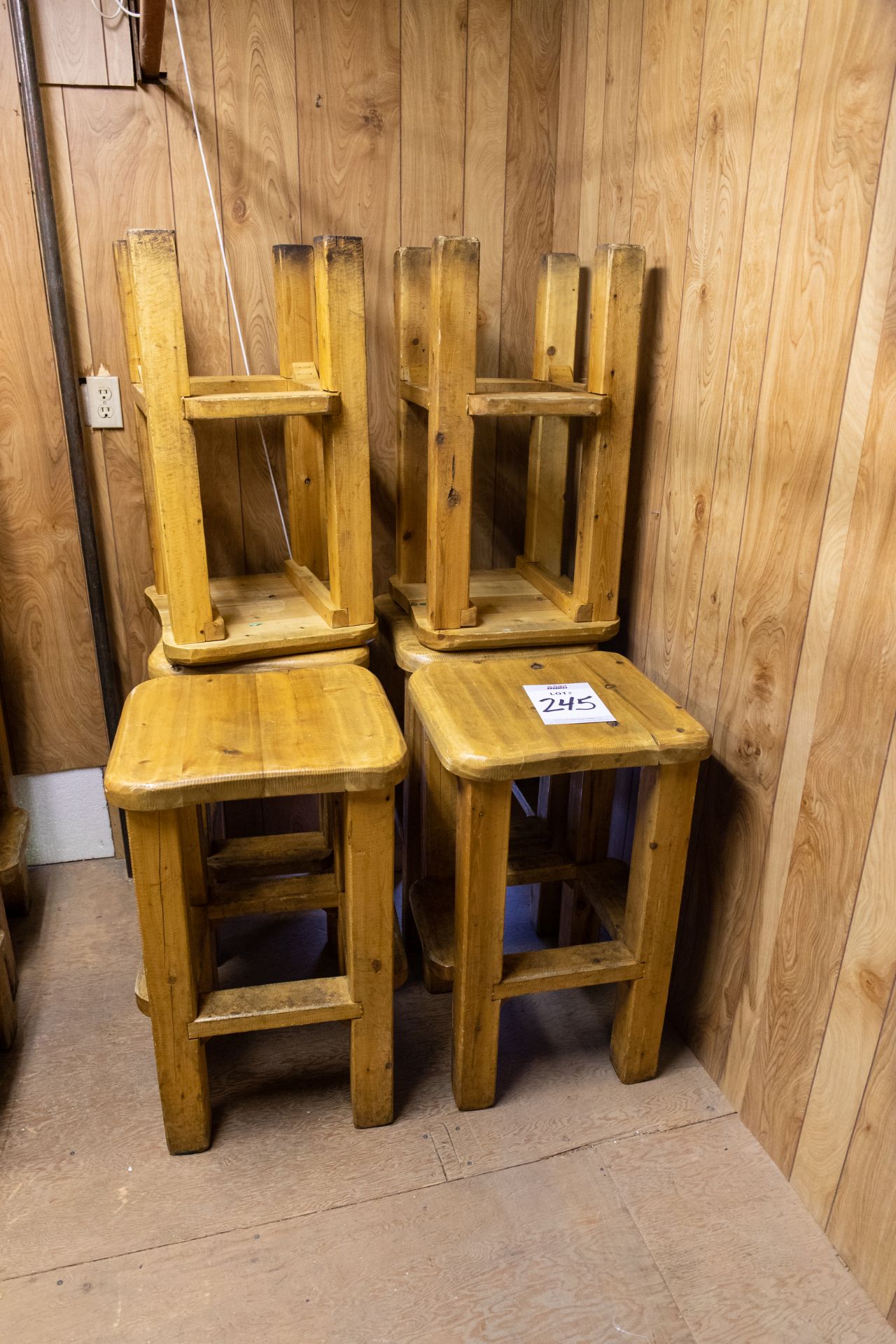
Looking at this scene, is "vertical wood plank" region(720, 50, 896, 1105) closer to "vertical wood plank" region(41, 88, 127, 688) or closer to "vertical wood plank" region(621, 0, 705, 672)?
"vertical wood plank" region(621, 0, 705, 672)

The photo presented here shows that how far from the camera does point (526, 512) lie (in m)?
2.15

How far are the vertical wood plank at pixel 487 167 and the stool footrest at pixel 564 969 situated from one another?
3.53 feet

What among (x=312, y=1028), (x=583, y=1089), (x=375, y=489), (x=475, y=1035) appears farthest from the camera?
(x=375, y=489)

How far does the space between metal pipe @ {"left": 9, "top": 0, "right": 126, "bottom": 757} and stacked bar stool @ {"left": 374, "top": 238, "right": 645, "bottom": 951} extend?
2.12 feet

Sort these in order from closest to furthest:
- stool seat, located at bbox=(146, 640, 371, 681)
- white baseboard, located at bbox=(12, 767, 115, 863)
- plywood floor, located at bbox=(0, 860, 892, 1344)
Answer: plywood floor, located at bbox=(0, 860, 892, 1344) → stool seat, located at bbox=(146, 640, 371, 681) → white baseboard, located at bbox=(12, 767, 115, 863)

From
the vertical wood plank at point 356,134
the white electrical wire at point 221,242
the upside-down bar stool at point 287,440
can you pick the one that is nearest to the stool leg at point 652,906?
the upside-down bar stool at point 287,440

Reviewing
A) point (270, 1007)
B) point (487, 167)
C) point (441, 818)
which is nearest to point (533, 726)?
point (441, 818)

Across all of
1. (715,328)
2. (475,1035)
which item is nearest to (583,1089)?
(475,1035)

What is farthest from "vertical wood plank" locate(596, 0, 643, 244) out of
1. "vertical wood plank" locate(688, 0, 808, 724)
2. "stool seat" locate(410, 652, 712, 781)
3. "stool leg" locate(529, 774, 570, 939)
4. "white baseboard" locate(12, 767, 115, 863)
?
"white baseboard" locate(12, 767, 115, 863)

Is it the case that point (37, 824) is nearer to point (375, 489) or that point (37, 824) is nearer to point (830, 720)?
point (375, 489)

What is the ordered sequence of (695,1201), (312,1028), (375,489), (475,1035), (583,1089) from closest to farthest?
(695,1201) < (475,1035) < (583,1089) < (312,1028) < (375,489)

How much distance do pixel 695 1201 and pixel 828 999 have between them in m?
0.40

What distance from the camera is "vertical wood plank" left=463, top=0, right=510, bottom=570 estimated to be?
1930 millimetres

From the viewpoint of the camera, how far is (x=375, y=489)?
2.19 meters
